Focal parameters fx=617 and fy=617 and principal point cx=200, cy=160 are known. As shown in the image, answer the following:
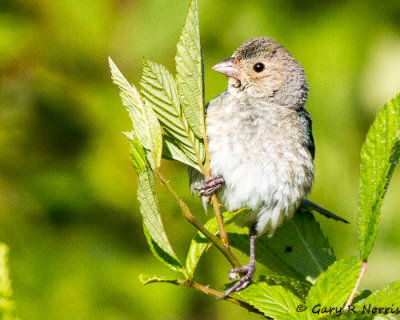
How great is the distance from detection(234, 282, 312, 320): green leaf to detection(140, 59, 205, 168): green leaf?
266 mm

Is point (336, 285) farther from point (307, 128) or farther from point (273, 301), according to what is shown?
point (307, 128)

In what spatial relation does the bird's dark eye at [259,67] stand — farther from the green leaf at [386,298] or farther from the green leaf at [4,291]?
the green leaf at [4,291]

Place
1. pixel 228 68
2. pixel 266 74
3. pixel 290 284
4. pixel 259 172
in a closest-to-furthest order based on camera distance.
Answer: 1. pixel 290 284
2. pixel 259 172
3. pixel 228 68
4. pixel 266 74

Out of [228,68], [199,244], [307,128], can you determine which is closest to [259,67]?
[228,68]

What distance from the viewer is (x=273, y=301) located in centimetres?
114

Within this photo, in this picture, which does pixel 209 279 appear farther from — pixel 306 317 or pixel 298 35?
pixel 306 317

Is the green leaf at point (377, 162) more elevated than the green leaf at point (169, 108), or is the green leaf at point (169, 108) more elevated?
the green leaf at point (169, 108)

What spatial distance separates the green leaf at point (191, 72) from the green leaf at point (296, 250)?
54 cm

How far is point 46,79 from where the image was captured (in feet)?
10.6

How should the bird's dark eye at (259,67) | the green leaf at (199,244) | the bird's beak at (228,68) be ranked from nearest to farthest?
the green leaf at (199,244) → the bird's beak at (228,68) → the bird's dark eye at (259,67)

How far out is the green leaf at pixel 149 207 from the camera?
1.00 metres

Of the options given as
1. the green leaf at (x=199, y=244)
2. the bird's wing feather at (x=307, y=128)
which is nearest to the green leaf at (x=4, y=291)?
the green leaf at (x=199, y=244)

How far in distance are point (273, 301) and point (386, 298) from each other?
8.6 inches

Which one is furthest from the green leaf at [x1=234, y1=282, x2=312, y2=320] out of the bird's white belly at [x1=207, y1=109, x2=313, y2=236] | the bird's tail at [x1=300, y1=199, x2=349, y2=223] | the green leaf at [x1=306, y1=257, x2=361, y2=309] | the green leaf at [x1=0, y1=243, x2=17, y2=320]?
the bird's tail at [x1=300, y1=199, x2=349, y2=223]
